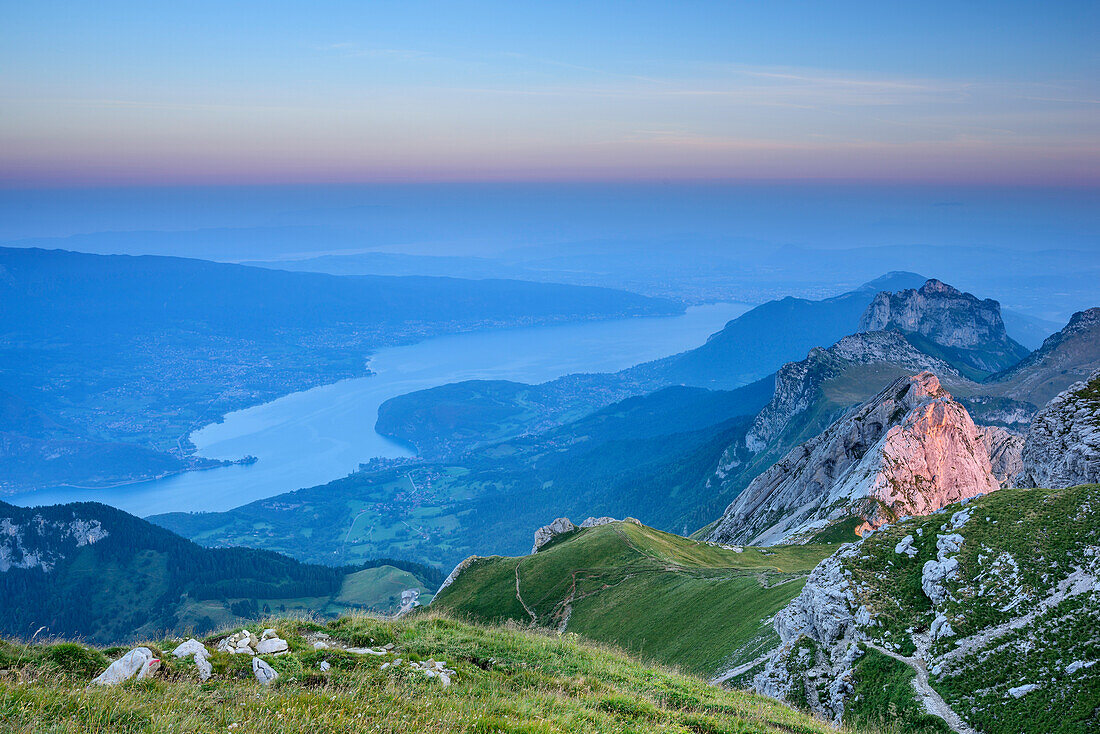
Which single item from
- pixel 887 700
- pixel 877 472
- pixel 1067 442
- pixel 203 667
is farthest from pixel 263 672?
pixel 877 472

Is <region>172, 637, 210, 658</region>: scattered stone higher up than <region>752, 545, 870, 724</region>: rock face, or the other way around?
→ <region>172, 637, 210, 658</region>: scattered stone

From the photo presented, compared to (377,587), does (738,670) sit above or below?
above

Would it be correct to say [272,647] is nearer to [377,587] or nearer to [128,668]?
[128,668]

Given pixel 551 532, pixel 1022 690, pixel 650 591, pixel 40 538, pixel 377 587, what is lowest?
pixel 377 587

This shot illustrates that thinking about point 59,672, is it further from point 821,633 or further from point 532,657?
point 821,633

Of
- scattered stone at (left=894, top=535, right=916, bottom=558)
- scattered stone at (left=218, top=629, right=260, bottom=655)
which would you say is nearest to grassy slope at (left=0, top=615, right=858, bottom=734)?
scattered stone at (left=218, top=629, right=260, bottom=655)

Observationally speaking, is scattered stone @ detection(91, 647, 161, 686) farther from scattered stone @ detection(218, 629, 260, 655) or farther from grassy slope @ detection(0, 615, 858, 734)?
scattered stone @ detection(218, 629, 260, 655)
